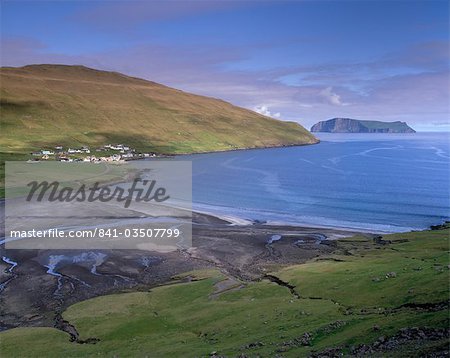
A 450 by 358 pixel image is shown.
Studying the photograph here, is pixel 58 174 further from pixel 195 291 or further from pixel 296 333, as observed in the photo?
pixel 296 333

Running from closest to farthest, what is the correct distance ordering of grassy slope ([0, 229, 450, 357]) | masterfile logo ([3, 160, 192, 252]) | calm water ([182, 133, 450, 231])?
grassy slope ([0, 229, 450, 357]), masterfile logo ([3, 160, 192, 252]), calm water ([182, 133, 450, 231])

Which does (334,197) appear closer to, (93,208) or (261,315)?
(93,208)

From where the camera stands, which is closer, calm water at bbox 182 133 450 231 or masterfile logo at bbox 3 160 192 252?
masterfile logo at bbox 3 160 192 252

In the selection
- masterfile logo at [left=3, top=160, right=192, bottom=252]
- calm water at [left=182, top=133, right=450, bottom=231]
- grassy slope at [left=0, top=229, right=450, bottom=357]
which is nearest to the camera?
grassy slope at [left=0, top=229, right=450, bottom=357]

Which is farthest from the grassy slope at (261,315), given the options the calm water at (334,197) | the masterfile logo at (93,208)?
the calm water at (334,197)

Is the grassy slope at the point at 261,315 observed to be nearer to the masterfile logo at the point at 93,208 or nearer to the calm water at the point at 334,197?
the masterfile logo at the point at 93,208

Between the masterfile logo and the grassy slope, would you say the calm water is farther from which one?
the grassy slope

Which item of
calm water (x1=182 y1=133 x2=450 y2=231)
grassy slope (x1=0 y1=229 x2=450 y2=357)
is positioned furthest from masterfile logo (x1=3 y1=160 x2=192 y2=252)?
grassy slope (x1=0 y1=229 x2=450 y2=357)

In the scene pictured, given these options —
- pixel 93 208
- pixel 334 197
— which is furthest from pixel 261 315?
pixel 334 197

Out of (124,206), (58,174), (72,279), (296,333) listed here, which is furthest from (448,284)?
(58,174)
